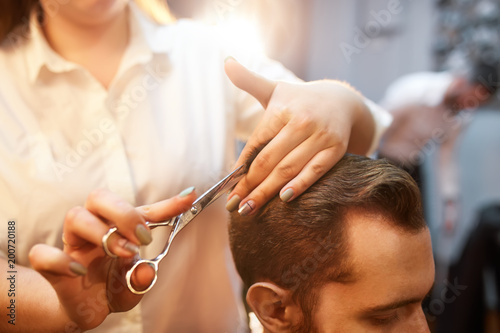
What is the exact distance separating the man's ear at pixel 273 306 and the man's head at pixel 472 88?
0.62 meters

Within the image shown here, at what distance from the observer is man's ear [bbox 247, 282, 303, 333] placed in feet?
2.16

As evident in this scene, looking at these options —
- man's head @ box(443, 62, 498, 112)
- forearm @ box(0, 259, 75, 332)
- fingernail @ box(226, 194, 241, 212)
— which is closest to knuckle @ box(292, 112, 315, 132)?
fingernail @ box(226, 194, 241, 212)

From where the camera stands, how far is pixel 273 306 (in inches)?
26.2

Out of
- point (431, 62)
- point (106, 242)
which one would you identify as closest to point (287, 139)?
point (106, 242)

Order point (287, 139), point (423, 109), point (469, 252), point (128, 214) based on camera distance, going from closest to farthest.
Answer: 1. point (128, 214)
2. point (287, 139)
3. point (423, 109)
4. point (469, 252)

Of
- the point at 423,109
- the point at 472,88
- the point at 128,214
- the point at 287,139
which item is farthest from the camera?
the point at 472,88

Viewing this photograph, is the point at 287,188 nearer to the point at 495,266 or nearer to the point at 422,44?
the point at 422,44

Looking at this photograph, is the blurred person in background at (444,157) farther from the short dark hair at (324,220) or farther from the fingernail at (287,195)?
the fingernail at (287,195)

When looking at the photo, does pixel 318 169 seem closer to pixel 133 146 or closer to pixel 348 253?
pixel 348 253

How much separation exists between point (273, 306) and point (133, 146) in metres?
0.30

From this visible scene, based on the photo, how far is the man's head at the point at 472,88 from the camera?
107 cm

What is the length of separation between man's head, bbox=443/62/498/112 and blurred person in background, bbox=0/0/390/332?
44cm

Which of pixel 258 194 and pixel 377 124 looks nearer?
Answer: pixel 258 194

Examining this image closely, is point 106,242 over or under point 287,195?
over
